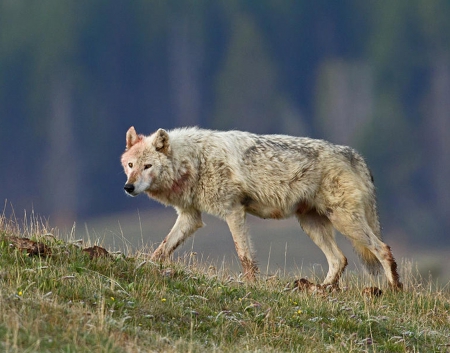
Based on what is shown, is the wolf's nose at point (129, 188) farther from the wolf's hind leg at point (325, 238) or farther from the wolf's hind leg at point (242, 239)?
the wolf's hind leg at point (325, 238)

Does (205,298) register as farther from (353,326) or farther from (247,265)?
(247,265)

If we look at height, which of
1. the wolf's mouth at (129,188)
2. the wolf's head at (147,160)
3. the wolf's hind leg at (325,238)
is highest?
the wolf's head at (147,160)

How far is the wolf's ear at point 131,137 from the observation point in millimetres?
11469

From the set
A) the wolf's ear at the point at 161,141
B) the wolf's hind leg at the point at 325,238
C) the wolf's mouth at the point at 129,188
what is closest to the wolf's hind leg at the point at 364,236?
the wolf's hind leg at the point at 325,238

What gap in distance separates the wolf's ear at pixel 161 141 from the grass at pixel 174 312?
1792mm

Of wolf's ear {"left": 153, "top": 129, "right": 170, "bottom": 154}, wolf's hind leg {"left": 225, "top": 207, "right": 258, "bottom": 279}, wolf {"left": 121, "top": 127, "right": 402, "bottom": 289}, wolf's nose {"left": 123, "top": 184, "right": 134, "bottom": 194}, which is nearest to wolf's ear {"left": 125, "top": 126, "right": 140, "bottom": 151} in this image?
wolf {"left": 121, "top": 127, "right": 402, "bottom": 289}

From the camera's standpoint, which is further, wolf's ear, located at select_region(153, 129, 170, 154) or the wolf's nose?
wolf's ear, located at select_region(153, 129, 170, 154)

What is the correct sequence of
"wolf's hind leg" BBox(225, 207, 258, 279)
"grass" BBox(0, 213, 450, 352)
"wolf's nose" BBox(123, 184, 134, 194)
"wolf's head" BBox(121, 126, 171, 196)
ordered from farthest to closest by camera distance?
"wolf's head" BBox(121, 126, 171, 196), "wolf's hind leg" BBox(225, 207, 258, 279), "wolf's nose" BBox(123, 184, 134, 194), "grass" BBox(0, 213, 450, 352)

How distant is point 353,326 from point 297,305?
81 centimetres

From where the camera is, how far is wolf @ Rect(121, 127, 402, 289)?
36.7ft

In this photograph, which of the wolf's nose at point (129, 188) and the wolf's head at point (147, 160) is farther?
the wolf's head at point (147, 160)

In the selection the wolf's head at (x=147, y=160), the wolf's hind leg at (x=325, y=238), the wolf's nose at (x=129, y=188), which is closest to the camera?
the wolf's nose at (x=129, y=188)

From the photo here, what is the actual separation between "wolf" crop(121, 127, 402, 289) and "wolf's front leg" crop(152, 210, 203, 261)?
0.05 feet

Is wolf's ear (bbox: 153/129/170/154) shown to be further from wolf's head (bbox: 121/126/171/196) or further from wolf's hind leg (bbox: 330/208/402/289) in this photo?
wolf's hind leg (bbox: 330/208/402/289)
